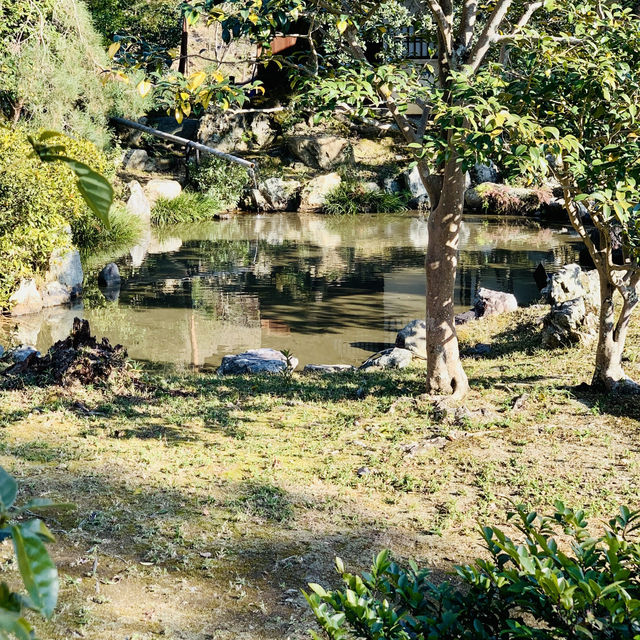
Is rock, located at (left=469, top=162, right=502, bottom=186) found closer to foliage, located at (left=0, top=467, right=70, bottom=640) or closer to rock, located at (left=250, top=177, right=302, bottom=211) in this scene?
rock, located at (left=250, top=177, right=302, bottom=211)

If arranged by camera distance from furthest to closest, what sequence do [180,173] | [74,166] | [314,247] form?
[180,173], [314,247], [74,166]

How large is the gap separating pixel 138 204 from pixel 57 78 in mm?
3920

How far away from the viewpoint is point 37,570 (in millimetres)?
687

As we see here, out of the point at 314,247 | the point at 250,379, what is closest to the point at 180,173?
the point at 314,247

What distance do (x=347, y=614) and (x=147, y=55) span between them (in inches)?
202

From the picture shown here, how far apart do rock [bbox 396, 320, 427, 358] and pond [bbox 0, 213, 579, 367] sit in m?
0.55

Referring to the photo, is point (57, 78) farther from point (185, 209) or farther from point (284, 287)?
point (284, 287)

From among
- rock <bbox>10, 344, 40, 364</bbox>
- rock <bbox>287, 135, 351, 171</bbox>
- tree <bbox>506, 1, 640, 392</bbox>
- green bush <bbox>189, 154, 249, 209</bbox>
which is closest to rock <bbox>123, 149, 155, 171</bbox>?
green bush <bbox>189, 154, 249, 209</bbox>

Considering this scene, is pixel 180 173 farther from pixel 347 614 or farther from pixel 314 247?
pixel 347 614

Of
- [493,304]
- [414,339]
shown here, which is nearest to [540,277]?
[493,304]

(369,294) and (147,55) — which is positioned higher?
(147,55)

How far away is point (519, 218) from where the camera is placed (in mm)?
22906

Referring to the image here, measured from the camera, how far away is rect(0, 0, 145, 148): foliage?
16172 mm

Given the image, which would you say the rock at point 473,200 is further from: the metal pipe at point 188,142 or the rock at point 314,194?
the metal pipe at point 188,142
